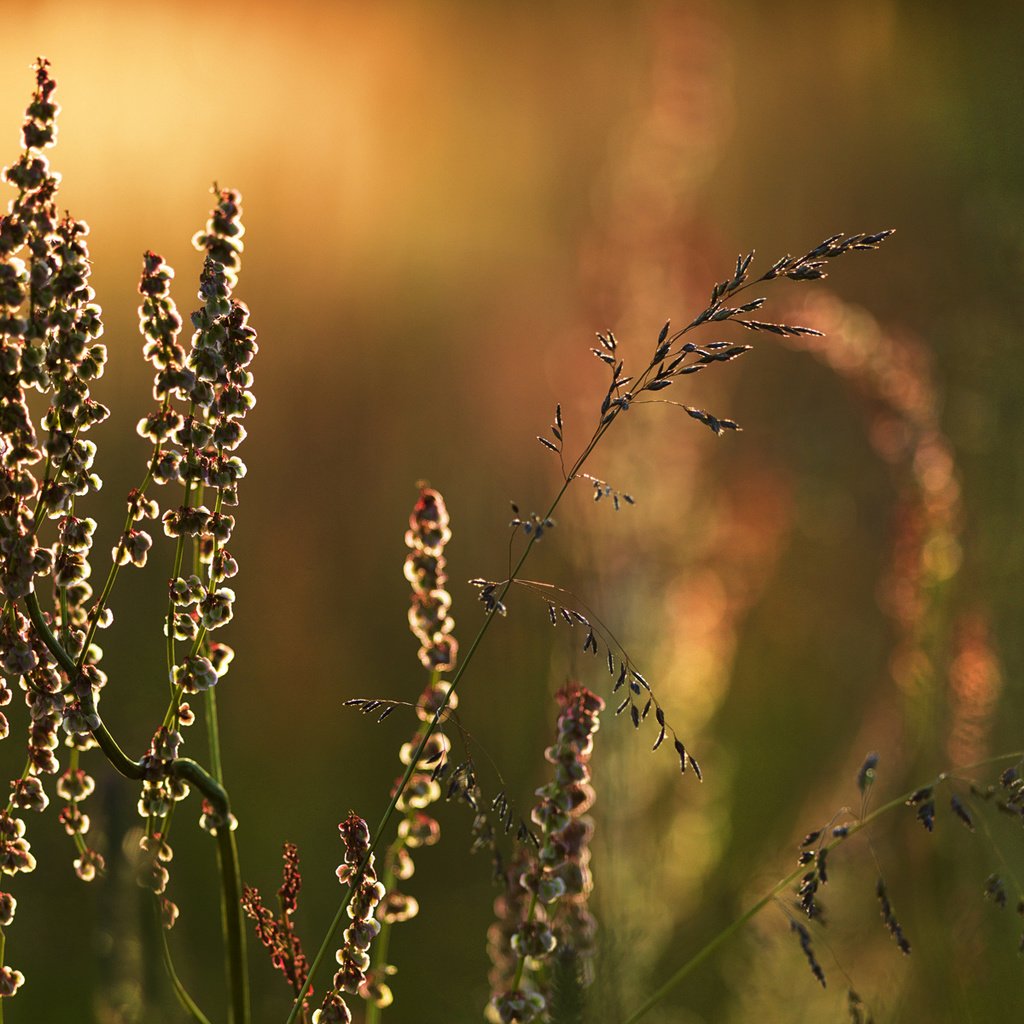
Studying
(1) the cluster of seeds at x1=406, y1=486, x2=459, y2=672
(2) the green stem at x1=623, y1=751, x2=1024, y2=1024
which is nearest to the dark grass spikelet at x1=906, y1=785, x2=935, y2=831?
(2) the green stem at x1=623, y1=751, x2=1024, y2=1024

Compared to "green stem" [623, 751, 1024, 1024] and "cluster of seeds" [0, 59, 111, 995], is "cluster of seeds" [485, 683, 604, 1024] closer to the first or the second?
"green stem" [623, 751, 1024, 1024]

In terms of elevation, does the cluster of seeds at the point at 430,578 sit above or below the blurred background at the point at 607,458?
below

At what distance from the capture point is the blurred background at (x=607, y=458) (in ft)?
8.11

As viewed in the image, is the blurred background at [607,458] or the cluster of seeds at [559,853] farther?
the blurred background at [607,458]

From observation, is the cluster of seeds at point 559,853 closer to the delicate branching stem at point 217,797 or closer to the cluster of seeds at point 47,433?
the delicate branching stem at point 217,797

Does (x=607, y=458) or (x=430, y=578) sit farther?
(x=607, y=458)

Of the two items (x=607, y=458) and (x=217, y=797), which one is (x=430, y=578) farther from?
(x=607, y=458)

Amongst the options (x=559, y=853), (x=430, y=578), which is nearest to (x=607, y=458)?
(x=430, y=578)

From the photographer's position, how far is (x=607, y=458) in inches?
132

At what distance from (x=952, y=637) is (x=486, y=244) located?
169 inches

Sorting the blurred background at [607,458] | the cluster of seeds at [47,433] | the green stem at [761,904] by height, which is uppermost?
the blurred background at [607,458]

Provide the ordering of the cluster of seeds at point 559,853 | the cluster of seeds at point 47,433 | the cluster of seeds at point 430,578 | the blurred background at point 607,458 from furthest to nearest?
the blurred background at point 607,458, the cluster of seeds at point 430,578, the cluster of seeds at point 559,853, the cluster of seeds at point 47,433

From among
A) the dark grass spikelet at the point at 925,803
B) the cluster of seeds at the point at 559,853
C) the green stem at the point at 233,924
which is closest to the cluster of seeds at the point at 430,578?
the cluster of seeds at the point at 559,853

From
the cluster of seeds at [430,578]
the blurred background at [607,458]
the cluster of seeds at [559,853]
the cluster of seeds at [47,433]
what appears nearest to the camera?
the cluster of seeds at [47,433]
